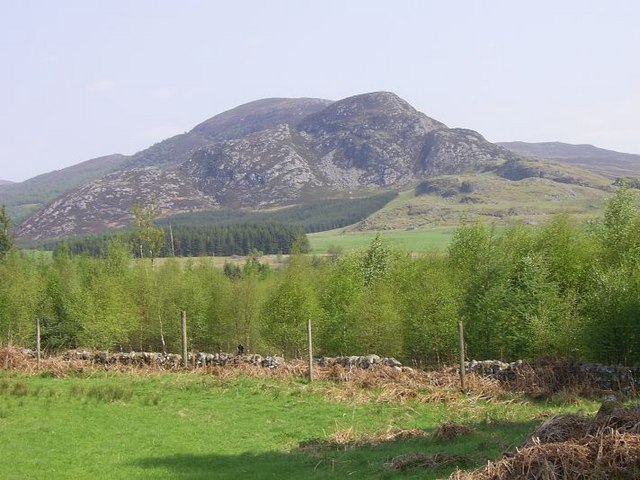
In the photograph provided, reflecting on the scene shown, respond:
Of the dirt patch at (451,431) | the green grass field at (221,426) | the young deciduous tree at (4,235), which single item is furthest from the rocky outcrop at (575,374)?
the young deciduous tree at (4,235)

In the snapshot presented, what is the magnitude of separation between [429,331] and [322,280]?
22.2 metres

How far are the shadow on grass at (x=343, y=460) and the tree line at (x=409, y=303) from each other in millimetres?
16919

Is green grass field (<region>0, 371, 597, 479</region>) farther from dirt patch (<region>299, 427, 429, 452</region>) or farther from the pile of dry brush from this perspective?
the pile of dry brush

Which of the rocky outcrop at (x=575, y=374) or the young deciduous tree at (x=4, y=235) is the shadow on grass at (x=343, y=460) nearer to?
the rocky outcrop at (x=575, y=374)

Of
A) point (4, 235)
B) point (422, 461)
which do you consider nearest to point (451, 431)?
point (422, 461)

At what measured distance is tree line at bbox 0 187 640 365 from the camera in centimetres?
3366

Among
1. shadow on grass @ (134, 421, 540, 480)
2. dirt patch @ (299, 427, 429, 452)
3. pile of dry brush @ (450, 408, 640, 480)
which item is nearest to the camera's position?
pile of dry brush @ (450, 408, 640, 480)

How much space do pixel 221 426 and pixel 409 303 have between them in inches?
912

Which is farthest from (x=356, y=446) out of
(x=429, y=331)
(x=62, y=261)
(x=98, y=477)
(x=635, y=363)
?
(x=62, y=261)

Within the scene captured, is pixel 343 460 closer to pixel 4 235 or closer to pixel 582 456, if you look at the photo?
pixel 582 456

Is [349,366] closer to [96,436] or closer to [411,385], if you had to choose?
[411,385]

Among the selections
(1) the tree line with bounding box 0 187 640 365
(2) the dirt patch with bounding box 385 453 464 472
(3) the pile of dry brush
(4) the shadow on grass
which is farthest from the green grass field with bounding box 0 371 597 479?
(1) the tree line with bounding box 0 187 640 365

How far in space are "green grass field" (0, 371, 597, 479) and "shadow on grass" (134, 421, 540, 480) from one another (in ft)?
0.11

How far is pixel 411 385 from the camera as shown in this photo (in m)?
25.4
